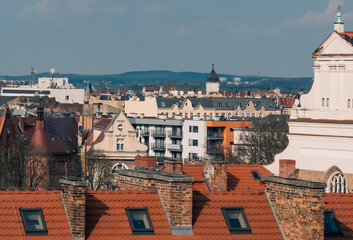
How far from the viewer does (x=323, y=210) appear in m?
32.5

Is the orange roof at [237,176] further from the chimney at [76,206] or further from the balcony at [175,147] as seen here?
the balcony at [175,147]

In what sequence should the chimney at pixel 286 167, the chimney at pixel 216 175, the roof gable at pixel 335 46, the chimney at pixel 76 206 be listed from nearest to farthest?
the chimney at pixel 76 206
the chimney at pixel 216 175
the chimney at pixel 286 167
the roof gable at pixel 335 46

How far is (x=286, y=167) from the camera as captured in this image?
6006 centimetres

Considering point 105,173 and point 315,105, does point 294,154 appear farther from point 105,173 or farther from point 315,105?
point 105,173

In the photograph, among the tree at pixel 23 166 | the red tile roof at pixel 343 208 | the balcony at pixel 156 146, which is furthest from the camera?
the balcony at pixel 156 146

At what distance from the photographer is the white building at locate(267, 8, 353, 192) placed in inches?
2448

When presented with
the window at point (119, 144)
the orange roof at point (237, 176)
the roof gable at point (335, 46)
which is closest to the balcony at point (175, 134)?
the window at point (119, 144)

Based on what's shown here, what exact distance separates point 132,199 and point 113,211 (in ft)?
2.48

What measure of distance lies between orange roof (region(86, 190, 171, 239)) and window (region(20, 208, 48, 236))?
113cm

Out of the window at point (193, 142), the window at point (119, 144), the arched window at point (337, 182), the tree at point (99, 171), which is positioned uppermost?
the arched window at point (337, 182)

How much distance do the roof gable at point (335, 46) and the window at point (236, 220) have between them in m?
30.5

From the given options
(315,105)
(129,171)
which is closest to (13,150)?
(315,105)

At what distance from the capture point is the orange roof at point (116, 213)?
105 feet

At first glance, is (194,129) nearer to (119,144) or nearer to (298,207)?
(119,144)
